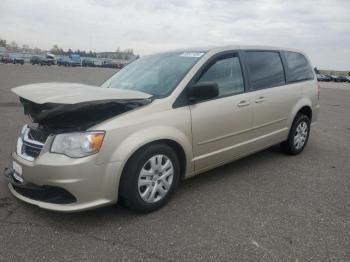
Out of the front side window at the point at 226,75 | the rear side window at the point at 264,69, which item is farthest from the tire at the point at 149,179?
the rear side window at the point at 264,69

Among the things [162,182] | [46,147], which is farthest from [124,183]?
[46,147]

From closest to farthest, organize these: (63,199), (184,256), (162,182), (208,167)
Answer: (184,256) → (63,199) → (162,182) → (208,167)

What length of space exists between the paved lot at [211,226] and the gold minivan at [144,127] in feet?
0.82

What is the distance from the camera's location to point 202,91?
3.70 meters

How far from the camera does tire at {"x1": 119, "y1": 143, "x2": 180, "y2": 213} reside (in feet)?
10.7

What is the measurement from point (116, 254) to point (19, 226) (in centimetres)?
104

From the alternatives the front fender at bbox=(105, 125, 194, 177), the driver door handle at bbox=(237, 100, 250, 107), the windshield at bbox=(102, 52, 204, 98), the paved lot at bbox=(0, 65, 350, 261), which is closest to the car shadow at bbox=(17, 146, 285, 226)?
the paved lot at bbox=(0, 65, 350, 261)

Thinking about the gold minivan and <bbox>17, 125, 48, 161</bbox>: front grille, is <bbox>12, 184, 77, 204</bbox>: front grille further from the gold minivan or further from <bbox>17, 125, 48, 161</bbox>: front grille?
<bbox>17, 125, 48, 161</bbox>: front grille

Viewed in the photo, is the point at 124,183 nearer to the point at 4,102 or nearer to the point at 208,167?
the point at 208,167

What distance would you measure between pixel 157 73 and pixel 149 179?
1.41 m

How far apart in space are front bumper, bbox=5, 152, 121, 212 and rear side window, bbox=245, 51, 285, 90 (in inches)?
96.2

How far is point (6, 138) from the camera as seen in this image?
6.23 m

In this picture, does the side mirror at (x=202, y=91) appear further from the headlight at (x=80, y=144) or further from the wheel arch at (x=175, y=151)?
the headlight at (x=80, y=144)

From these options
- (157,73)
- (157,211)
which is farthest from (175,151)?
(157,73)
